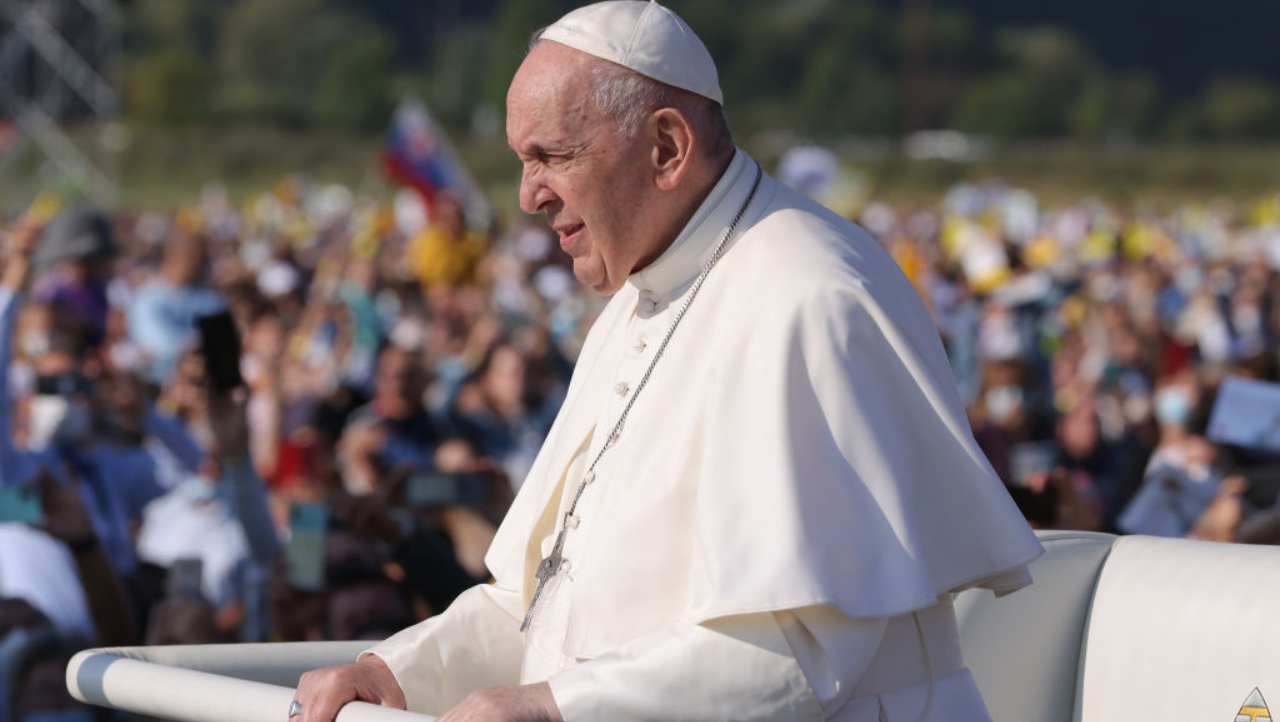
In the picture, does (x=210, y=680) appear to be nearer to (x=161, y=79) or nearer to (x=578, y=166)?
(x=578, y=166)

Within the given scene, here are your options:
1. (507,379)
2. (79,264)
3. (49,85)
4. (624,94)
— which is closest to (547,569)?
(624,94)

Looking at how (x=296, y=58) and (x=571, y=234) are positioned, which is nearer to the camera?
(x=571, y=234)

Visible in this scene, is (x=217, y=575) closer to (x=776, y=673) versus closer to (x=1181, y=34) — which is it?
(x=776, y=673)

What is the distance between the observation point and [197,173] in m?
65.0

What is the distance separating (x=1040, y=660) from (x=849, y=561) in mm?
1156

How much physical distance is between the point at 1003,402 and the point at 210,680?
7321mm

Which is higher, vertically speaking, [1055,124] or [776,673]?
[776,673]


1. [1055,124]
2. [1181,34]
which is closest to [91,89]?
[1055,124]

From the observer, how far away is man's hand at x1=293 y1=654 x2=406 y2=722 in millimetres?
2885

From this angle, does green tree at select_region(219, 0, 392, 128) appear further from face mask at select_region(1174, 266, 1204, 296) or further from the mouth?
the mouth

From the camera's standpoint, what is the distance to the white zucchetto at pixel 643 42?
290 cm

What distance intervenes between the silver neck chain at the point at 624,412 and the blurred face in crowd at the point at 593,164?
0.07 metres

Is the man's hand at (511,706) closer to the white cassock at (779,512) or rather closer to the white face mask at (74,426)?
the white cassock at (779,512)

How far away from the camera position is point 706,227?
2.97 metres
